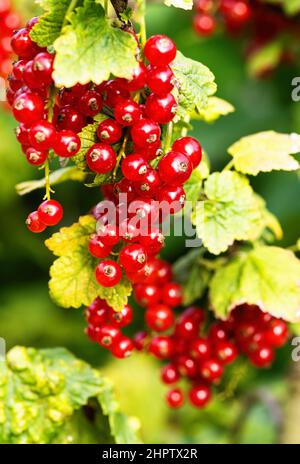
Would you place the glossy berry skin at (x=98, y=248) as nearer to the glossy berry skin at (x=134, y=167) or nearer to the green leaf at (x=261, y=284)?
the glossy berry skin at (x=134, y=167)

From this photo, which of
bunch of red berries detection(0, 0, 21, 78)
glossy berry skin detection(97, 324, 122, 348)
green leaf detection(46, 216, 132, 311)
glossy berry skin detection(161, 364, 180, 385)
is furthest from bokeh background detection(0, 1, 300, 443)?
green leaf detection(46, 216, 132, 311)

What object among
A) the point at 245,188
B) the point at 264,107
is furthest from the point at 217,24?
the point at 245,188

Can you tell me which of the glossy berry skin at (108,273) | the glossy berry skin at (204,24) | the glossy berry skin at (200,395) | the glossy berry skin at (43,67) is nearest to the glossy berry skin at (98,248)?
the glossy berry skin at (108,273)

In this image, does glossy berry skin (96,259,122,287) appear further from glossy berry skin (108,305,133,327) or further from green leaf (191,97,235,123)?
green leaf (191,97,235,123)

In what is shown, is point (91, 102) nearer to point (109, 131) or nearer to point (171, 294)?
point (109, 131)

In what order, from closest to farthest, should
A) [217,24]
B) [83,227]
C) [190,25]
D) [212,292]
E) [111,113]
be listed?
[111,113], [83,227], [212,292], [217,24], [190,25]

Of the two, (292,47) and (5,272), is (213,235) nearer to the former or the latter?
(292,47)
